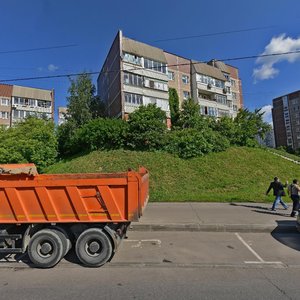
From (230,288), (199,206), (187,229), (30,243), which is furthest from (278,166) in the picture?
(30,243)

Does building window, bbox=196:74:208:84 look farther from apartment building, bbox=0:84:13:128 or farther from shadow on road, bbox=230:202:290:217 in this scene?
apartment building, bbox=0:84:13:128

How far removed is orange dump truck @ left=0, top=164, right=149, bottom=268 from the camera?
219 inches

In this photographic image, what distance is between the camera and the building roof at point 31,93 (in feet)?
166

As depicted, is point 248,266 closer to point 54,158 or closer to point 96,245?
point 96,245

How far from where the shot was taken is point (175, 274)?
500cm

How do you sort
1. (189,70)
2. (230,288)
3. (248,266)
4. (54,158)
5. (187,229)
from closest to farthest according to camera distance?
(230,288), (248,266), (187,229), (54,158), (189,70)

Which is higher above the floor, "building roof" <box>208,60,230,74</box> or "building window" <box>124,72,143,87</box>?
"building roof" <box>208,60,230,74</box>

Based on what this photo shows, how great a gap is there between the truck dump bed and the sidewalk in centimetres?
318

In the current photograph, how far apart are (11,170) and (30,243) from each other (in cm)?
172

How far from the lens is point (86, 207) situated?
5.60 metres

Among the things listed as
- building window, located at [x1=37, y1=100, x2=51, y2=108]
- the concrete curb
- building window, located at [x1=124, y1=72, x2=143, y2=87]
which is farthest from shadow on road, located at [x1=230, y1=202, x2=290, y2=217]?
building window, located at [x1=37, y1=100, x2=51, y2=108]

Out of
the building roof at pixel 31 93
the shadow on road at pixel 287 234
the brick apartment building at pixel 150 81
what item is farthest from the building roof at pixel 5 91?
the shadow on road at pixel 287 234

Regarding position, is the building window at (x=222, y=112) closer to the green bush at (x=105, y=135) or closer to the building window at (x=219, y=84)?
the building window at (x=219, y=84)

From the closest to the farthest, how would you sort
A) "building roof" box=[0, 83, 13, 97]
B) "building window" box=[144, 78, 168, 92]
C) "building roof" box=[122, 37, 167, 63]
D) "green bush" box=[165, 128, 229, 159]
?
1. "green bush" box=[165, 128, 229, 159]
2. "building roof" box=[122, 37, 167, 63]
3. "building window" box=[144, 78, 168, 92]
4. "building roof" box=[0, 83, 13, 97]
